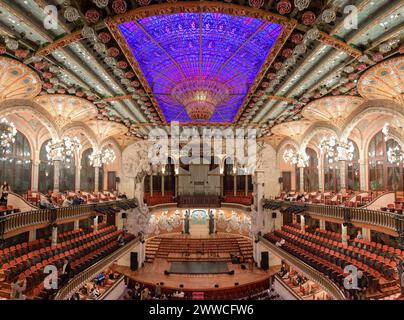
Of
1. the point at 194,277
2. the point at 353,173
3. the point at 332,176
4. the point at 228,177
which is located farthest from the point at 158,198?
the point at 353,173

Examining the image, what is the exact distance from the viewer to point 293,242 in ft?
56.1

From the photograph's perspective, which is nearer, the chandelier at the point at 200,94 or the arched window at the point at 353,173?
the chandelier at the point at 200,94

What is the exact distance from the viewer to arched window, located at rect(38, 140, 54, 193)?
17781 mm

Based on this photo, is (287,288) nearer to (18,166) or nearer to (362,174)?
(362,174)

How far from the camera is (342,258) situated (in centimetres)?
1227

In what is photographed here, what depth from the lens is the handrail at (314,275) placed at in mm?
10093

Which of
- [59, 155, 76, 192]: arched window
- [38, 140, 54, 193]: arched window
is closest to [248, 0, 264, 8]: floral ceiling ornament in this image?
[38, 140, 54, 193]: arched window

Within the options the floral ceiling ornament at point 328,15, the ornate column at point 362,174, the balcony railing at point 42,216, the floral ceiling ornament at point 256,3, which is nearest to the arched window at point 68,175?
the balcony railing at point 42,216

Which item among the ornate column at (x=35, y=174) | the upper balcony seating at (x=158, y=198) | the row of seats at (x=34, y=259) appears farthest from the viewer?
the upper balcony seating at (x=158, y=198)

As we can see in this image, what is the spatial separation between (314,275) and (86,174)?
1863 centimetres

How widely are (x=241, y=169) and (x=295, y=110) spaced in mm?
11611

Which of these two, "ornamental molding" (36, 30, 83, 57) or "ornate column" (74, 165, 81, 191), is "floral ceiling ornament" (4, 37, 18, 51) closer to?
"ornamental molding" (36, 30, 83, 57)

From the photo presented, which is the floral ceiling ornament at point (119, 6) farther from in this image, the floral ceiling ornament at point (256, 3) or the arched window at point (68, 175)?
the arched window at point (68, 175)

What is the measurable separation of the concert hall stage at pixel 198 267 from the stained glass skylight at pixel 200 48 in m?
13.3
